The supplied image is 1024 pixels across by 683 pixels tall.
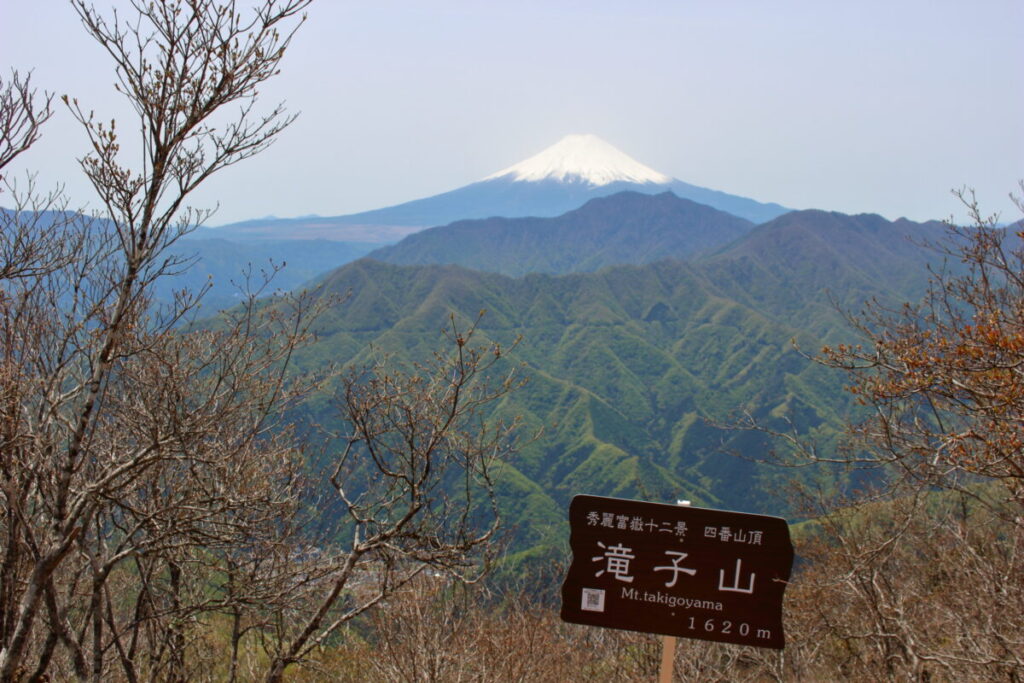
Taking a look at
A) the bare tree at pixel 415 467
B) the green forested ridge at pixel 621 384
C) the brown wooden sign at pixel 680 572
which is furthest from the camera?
the green forested ridge at pixel 621 384

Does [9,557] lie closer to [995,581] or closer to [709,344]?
[995,581]

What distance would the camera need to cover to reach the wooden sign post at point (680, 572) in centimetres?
371

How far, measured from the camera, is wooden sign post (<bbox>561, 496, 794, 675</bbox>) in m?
3.71

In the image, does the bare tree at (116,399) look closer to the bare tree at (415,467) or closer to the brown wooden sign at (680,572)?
the bare tree at (415,467)

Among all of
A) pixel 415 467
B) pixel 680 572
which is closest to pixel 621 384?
pixel 415 467

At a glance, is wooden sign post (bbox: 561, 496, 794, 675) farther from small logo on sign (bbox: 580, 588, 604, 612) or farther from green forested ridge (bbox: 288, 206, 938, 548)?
green forested ridge (bbox: 288, 206, 938, 548)

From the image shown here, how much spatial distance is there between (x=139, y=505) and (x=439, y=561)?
3.96 meters

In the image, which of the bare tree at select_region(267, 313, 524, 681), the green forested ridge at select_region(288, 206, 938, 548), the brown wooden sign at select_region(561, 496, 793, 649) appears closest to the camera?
the brown wooden sign at select_region(561, 496, 793, 649)

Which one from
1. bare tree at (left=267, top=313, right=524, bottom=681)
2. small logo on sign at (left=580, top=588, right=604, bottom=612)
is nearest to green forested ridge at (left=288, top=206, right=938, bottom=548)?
bare tree at (left=267, top=313, right=524, bottom=681)

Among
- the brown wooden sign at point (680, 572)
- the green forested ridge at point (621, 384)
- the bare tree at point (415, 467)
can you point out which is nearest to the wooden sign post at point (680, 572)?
the brown wooden sign at point (680, 572)

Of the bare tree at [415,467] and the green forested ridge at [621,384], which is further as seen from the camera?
the green forested ridge at [621,384]

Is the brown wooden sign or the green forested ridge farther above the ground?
the brown wooden sign

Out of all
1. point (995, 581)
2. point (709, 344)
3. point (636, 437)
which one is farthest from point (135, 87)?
point (709, 344)

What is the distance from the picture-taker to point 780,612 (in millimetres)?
3699
